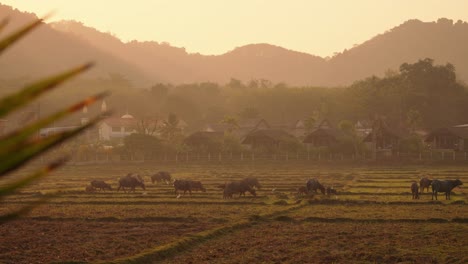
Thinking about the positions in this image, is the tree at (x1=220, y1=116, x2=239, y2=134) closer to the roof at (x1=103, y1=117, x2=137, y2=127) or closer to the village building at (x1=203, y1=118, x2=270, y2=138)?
the village building at (x1=203, y1=118, x2=270, y2=138)

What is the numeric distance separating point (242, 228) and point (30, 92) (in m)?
21.6

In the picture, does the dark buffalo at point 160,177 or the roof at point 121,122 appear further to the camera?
the roof at point 121,122

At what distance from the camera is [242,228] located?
22.6 m

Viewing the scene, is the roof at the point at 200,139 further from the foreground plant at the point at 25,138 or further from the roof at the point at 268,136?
the foreground plant at the point at 25,138

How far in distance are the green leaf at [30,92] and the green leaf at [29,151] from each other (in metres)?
0.09

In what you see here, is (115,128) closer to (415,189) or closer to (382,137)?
(382,137)

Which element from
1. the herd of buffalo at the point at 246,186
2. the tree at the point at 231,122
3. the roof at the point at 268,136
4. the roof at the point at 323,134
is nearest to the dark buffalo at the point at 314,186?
the herd of buffalo at the point at 246,186

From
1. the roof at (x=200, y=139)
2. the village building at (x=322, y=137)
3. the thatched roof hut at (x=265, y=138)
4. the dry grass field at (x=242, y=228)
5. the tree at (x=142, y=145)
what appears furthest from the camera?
the thatched roof hut at (x=265, y=138)

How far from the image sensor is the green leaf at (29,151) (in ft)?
4.29

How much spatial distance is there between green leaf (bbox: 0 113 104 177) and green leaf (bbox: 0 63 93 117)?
0.09 meters

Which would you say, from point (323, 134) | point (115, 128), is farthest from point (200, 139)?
point (115, 128)

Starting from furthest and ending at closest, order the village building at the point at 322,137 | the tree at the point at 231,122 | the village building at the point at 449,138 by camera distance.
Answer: the tree at the point at 231,122 → the village building at the point at 322,137 → the village building at the point at 449,138

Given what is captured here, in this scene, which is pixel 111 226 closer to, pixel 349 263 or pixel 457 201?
pixel 349 263

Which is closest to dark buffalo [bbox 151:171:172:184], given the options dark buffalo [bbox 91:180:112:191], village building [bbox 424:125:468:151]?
dark buffalo [bbox 91:180:112:191]
